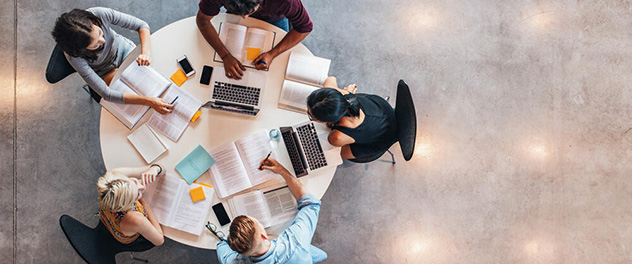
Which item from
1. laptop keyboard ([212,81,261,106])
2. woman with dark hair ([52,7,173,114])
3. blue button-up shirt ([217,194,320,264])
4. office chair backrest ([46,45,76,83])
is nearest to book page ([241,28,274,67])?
laptop keyboard ([212,81,261,106])

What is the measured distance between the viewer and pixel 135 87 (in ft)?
7.18

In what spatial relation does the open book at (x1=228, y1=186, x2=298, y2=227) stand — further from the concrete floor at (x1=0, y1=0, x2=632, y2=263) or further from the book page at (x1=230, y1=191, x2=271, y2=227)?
the concrete floor at (x1=0, y1=0, x2=632, y2=263)

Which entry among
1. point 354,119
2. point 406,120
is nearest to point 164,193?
point 354,119

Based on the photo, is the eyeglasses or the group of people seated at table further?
the eyeglasses

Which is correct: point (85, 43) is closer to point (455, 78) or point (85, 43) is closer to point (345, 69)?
point (345, 69)

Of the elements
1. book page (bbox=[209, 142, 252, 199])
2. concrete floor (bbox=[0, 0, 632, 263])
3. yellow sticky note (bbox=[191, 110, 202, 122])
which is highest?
yellow sticky note (bbox=[191, 110, 202, 122])

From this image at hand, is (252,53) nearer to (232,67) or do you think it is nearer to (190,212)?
(232,67)

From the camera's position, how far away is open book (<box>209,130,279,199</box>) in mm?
2162

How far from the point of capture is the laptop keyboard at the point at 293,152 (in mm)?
2180

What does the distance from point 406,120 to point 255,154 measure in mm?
871

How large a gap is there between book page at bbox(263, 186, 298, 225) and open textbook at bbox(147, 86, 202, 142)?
618 millimetres

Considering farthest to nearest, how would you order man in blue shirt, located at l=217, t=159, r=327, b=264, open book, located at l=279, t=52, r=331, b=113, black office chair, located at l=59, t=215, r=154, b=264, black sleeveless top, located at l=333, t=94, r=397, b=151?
1. open book, located at l=279, t=52, r=331, b=113
2. black sleeveless top, located at l=333, t=94, r=397, b=151
3. black office chair, located at l=59, t=215, r=154, b=264
4. man in blue shirt, located at l=217, t=159, r=327, b=264

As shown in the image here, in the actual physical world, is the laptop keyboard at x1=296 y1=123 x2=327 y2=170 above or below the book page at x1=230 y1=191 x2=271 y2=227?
above

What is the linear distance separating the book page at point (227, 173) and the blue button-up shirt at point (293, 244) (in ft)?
0.97
